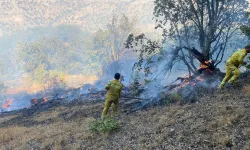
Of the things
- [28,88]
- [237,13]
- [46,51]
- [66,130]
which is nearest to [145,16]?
[46,51]

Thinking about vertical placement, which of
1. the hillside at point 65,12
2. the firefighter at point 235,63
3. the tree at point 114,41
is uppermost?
the hillside at point 65,12

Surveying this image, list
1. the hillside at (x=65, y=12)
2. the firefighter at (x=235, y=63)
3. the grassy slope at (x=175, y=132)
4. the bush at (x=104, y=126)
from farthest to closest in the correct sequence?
the hillside at (x=65, y=12) < the firefighter at (x=235, y=63) < the bush at (x=104, y=126) < the grassy slope at (x=175, y=132)

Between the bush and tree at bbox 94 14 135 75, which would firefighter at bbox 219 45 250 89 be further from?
tree at bbox 94 14 135 75

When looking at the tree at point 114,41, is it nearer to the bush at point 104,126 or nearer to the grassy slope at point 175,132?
the grassy slope at point 175,132

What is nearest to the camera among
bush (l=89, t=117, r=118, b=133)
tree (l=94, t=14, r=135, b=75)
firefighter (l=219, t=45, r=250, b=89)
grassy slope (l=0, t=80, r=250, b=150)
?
grassy slope (l=0, t=80, r=250, b=150)

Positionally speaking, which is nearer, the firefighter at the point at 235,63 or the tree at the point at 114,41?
the firefighter at the point at 235,63

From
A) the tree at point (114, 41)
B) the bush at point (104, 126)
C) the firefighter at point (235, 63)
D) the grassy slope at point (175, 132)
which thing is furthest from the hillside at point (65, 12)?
the bush at point (104, 126)

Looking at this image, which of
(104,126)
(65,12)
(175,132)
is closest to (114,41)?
(104,126)

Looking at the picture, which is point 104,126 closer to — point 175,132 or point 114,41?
point 175,132

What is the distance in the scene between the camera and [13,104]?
4100cm

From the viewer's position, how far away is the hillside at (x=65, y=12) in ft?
330

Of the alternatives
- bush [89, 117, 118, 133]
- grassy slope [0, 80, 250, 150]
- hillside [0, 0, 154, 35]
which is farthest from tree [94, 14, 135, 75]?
hillside [0, 0, 154, 35]

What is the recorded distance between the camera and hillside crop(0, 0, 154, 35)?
10056 cm

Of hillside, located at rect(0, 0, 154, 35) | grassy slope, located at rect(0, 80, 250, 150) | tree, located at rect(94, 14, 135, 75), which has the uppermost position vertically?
hillside, located at rect(0, 0, 154, 35)
